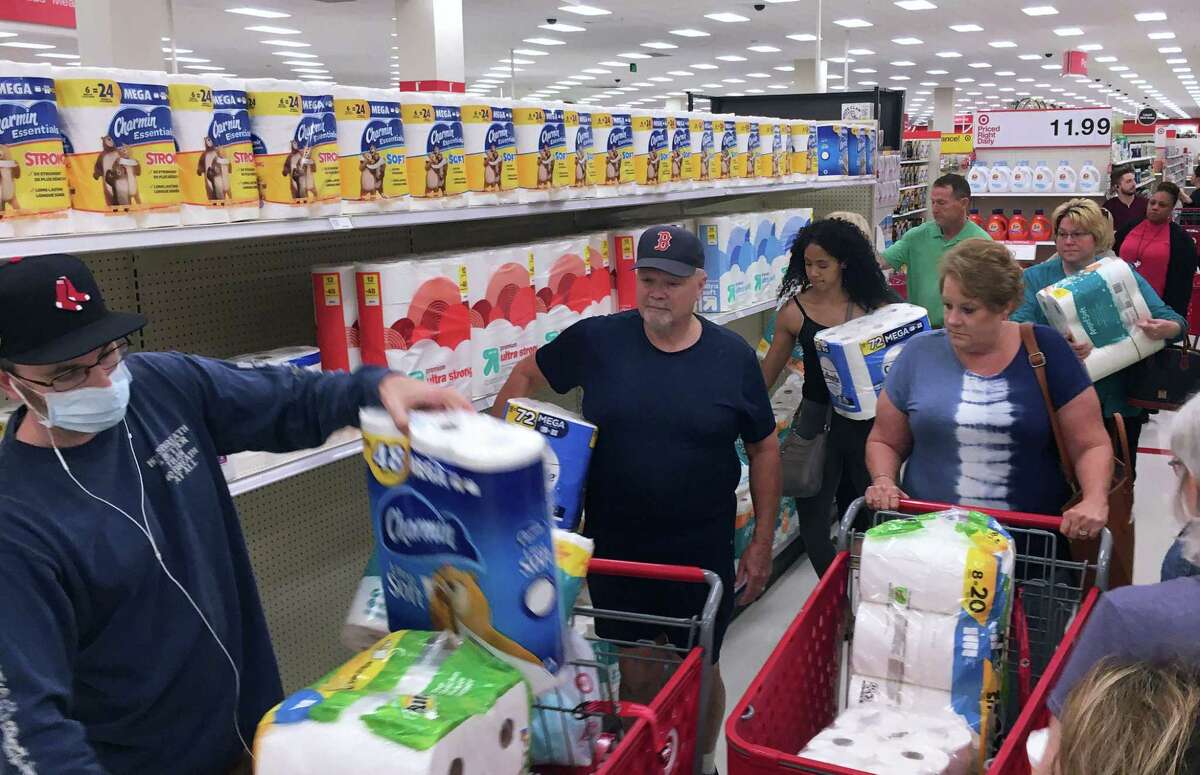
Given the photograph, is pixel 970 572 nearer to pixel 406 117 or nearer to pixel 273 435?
pixel 273 435

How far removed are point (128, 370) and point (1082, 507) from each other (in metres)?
2.13

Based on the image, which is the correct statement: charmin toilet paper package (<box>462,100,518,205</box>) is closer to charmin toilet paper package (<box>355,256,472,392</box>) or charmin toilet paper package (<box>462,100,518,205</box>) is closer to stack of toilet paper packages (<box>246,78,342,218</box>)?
charmin toilet paper package (<box>355,256,472,392</box>)

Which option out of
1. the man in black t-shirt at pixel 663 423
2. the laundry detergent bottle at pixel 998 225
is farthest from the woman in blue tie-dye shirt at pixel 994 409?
the laundry detergent bottle at pixel 998 225

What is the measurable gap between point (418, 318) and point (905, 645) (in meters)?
1.39

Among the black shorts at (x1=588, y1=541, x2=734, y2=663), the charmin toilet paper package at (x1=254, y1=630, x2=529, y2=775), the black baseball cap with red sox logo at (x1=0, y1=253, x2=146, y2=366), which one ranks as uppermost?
the black baseball cap with red sox logo at (x1=0, y1=253, x2=146, y2=366)

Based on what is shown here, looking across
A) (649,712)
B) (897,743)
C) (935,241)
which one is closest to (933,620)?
(897,743)

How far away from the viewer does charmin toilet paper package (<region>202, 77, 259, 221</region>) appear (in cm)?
210

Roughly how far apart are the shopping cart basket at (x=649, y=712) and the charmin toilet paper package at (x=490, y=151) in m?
1.11

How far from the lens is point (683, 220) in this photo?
3.80 meters

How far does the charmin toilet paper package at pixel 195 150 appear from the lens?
2039 mm

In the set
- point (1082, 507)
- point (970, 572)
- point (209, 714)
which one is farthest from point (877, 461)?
point (209, 714)

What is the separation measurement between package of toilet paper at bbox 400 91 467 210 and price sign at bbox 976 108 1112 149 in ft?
31.0

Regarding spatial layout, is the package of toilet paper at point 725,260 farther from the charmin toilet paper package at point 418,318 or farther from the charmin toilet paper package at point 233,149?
the charmin toilet paper package at point 233,149

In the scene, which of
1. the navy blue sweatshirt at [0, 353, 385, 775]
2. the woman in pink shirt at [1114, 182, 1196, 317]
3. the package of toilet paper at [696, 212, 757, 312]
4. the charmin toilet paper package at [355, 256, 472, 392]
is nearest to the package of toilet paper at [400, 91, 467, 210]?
the charmin toilet paper package at [355, 256, 472, 392]
